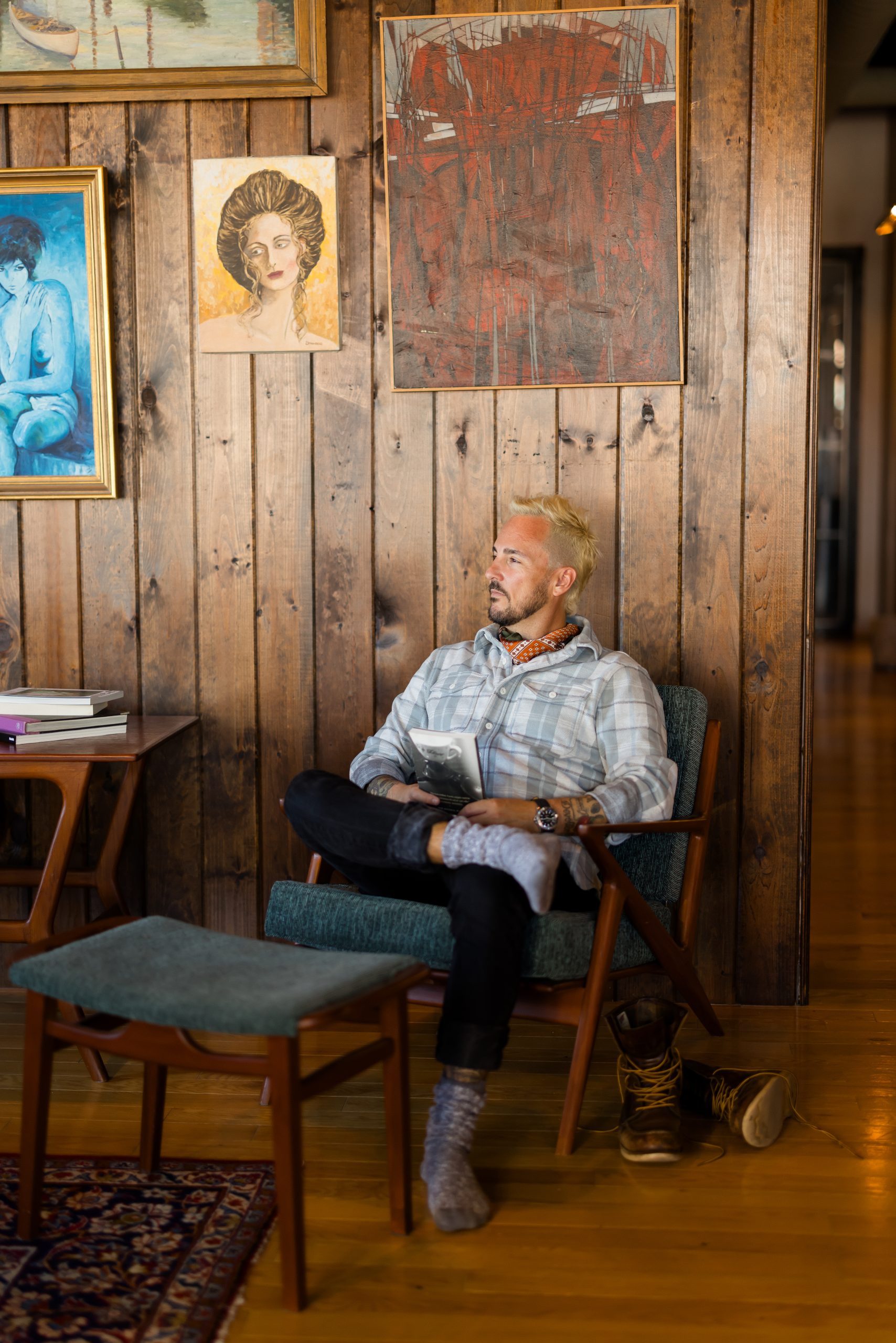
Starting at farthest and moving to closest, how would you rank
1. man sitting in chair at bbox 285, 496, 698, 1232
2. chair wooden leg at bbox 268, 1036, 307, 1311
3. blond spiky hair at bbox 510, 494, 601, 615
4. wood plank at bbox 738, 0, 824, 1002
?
wood plank at bbox 738, 0, 824, 1002, blond spiky hair at bbox 510, 494, 601, 615, man sitting in chair at bbox 285, 496, 698, 1232, chair wooden leg at bbox 268, 1036, 307, 1311

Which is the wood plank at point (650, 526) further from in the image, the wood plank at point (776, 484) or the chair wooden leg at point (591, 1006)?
the chair wooden leg at point (591, 1006)

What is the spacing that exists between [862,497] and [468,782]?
9326mm

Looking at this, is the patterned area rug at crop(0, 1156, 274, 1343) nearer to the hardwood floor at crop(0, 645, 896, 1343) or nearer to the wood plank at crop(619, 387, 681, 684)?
the hardwood floor at crop(0, 645, 896, 1343)

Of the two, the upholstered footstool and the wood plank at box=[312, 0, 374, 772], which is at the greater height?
the wood plank at box=[312, 0, 374, 772]

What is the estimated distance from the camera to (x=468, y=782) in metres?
2.31

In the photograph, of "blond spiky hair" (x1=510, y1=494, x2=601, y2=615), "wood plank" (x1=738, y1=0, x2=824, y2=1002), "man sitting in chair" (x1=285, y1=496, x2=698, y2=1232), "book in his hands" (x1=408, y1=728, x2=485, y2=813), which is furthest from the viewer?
"wood plank" (x1=738, y1=0, x2=824, y2=1002)

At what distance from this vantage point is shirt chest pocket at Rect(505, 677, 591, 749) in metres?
2.39

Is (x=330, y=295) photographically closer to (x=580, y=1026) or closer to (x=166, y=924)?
(x=166, y=924)

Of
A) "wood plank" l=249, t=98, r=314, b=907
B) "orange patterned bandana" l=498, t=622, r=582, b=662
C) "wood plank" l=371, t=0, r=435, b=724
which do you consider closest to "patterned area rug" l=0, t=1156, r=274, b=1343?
"wood plank" l=249, t=98, r=314, b=907

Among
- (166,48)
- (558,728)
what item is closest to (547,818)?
(558,728)

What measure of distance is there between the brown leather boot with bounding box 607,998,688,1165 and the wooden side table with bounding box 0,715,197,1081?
40.7 inches

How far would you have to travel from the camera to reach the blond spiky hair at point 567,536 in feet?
8.20

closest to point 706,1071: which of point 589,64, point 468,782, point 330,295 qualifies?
point 468,782

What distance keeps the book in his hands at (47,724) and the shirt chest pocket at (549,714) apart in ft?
2.87
